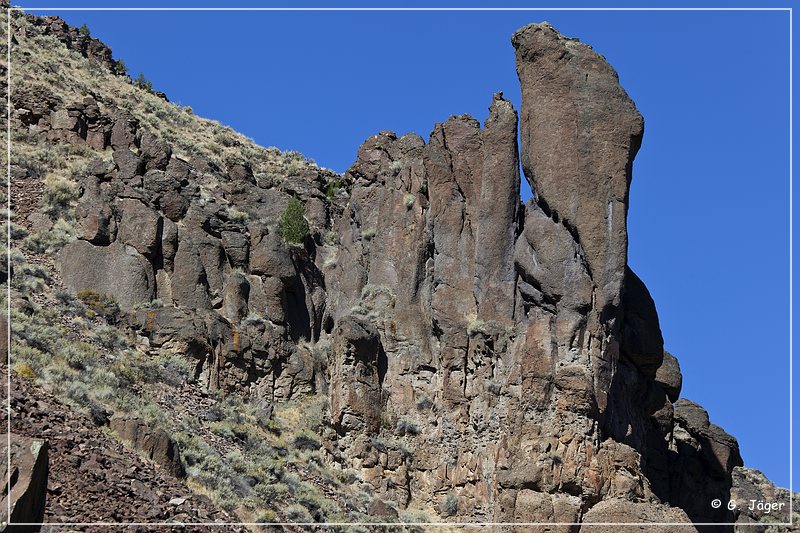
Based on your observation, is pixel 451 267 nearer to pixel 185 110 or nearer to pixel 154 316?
pixel 154 316

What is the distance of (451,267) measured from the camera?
51219 mm

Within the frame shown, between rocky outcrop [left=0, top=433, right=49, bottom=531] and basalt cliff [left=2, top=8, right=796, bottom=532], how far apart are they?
1109 cm

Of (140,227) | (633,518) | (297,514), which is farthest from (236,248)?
(633,518)

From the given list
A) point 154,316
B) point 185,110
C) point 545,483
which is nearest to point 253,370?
point 154,316

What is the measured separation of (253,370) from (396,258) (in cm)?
675

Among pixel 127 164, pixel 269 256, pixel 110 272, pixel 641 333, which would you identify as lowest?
pixel 641 333

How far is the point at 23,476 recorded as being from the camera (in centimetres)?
2608

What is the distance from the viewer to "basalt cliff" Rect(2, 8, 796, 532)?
4428 cm

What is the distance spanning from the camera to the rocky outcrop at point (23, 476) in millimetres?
25609

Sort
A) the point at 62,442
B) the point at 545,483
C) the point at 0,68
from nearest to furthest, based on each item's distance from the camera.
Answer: the point at 62,442
the point at 545,483
the point at 0,68

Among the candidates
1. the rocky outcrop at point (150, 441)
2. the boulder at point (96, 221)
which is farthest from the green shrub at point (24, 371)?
the boulder at point (96, 221)

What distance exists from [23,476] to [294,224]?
3156cm

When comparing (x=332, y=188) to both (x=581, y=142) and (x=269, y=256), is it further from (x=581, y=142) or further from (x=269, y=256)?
(x=581, y=142)

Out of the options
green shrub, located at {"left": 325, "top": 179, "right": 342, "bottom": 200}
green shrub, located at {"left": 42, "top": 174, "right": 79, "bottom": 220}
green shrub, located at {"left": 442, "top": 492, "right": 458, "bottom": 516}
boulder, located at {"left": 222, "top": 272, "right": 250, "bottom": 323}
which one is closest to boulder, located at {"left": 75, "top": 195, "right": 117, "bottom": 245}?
green shrub, located at {"left": 42, "top": 174, "right": 79, "bottom": 220}
